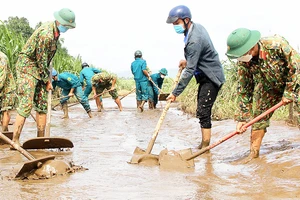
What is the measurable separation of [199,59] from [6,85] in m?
2.71

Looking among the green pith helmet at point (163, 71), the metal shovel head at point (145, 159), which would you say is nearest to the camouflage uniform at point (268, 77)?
the metal shovel head at point (145, 159)

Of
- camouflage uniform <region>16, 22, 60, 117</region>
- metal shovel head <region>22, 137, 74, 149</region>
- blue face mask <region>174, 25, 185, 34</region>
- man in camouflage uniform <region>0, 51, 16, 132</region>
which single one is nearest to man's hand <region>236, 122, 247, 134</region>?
blue face mask <region>174, 25, 185, 34</region>

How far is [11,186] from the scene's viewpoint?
12.7 ft

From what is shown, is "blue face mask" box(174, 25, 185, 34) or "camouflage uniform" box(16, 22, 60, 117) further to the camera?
"camouflage uniform" box(16, 22, 60, 117)

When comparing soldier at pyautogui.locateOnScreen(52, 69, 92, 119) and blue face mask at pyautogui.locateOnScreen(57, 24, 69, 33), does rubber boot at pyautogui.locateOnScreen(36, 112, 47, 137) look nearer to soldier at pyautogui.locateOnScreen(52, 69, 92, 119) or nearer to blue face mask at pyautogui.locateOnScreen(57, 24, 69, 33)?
blue face mask at pyautogui.locateOnScreen(57, 24, 69, 33)

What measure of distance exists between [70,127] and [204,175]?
208 inches

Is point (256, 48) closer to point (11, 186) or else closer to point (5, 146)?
point (11, 186)

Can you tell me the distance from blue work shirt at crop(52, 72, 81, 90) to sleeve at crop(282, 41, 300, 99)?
7.80 m

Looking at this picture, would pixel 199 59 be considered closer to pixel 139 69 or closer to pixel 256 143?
pixel 256 143

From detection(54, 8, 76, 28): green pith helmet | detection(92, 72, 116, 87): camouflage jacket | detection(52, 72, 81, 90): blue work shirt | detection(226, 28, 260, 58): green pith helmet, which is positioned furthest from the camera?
detection(92, 72, 116, 87): camouflage jacket

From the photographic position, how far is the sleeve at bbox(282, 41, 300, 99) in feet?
14.2

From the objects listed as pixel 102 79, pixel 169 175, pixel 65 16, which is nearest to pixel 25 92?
pixel 65 16

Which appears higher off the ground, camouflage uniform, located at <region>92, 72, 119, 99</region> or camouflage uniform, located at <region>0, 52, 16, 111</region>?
camouflage uniform, located at <region>0, 52, 16, 111</region>

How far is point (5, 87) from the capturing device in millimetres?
6523
